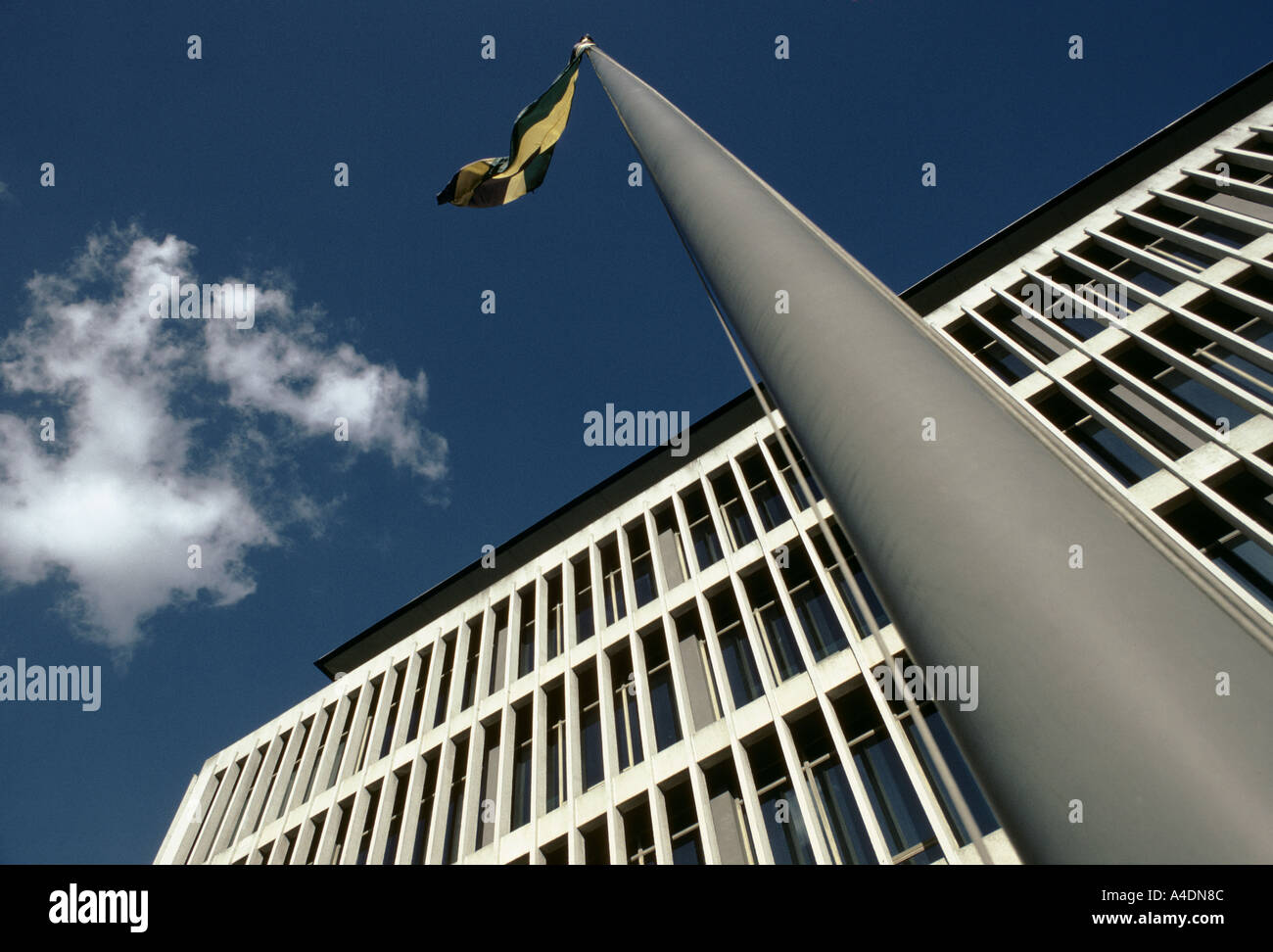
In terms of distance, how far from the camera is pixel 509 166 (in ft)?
30.9

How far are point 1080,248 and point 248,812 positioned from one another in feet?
84.5

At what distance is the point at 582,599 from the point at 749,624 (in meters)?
6.49

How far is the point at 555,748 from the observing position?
1777 cm

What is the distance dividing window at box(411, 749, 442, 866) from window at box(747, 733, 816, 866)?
7874 millimetres

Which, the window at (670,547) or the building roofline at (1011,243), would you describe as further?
the building roofline at (1011,243)

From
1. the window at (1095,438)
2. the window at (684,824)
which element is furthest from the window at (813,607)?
the window at (1095,438)

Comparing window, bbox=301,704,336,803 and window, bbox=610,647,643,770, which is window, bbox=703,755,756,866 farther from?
window, bbox=301,704,336,803

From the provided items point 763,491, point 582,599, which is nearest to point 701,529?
point 763,491

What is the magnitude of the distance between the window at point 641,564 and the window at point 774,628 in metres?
2.78

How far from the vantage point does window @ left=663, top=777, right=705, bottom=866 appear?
13.9 meters

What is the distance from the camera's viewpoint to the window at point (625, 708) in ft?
53.3

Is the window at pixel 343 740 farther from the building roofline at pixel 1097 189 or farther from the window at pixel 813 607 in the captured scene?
the building roofline at pixel 1097 189

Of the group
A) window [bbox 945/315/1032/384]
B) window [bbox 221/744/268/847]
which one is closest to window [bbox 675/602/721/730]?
window [bbox 945/315/1032/384]
